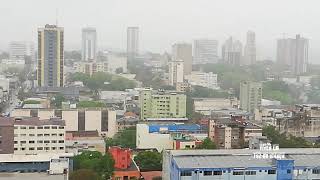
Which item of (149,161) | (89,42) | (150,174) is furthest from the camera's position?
(89,42)

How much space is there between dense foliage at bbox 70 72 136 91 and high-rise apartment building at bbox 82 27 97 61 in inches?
485

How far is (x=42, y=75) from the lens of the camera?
18.4 meters

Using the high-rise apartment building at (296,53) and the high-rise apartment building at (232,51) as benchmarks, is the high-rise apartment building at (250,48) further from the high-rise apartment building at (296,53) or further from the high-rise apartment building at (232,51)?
the high-rise apartment building at (296,53)

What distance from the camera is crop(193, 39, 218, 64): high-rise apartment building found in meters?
36.0

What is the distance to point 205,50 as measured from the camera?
36.9 metres

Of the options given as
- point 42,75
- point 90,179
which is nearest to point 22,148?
point 90,179

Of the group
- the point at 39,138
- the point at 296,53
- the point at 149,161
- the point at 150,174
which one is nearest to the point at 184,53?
the point at 296,53

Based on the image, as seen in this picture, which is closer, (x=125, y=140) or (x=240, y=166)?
(x=240, y=166)

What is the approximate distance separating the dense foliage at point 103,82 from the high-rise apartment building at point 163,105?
679 cm

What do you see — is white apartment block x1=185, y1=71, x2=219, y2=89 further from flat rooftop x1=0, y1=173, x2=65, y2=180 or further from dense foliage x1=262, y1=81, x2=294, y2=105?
flat rooftop x1=0, y1=173, x2=65, y2=180

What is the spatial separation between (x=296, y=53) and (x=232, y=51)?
4169mm

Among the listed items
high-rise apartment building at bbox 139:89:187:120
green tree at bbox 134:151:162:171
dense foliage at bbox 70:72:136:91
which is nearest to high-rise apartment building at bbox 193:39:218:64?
dense foliage at bbox 70:72:136:91

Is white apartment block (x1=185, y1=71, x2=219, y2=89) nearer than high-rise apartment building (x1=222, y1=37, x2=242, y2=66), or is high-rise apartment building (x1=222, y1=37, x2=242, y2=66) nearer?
white apartment block (x1=185, y1=71, x2=219, y2=89)

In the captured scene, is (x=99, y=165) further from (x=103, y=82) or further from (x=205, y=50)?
(x=205, y=50)
